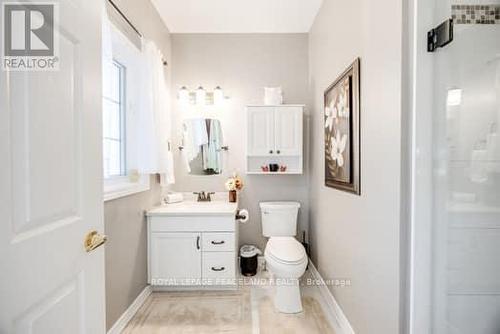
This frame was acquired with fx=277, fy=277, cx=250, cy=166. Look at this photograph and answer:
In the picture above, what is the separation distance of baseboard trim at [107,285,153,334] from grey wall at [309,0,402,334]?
157cm

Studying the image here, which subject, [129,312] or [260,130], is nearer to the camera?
[129,312]

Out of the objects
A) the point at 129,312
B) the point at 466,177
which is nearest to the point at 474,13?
the point at 466,177

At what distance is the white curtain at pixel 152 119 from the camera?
228cm

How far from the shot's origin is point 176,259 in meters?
2.44

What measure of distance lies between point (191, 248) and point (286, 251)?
838 millimetres

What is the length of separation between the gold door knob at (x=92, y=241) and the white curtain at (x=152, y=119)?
1.26 m

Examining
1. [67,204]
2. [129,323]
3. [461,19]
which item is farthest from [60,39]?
[129,323]

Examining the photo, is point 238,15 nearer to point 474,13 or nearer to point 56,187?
point 474,13

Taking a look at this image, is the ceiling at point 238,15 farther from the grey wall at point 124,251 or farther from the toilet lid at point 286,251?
the toilet lid at point 286,251

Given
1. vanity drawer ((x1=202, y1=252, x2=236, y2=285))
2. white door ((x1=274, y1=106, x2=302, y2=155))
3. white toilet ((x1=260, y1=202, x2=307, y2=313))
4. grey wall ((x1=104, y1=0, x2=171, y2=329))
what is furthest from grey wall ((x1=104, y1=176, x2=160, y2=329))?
white door ((x1=274, y1=106, x2=302, y2=155))

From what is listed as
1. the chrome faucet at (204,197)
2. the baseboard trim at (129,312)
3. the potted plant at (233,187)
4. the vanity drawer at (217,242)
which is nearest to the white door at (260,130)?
the potted plant at (233,187)

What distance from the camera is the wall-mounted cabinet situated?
295 centimetres

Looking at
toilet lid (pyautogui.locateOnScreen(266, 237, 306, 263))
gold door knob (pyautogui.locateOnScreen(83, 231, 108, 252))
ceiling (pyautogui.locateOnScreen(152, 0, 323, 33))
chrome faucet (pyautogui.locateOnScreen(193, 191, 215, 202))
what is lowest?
toilet lid (pyautogui.locateOnScreen(266, 237, 306, 263))

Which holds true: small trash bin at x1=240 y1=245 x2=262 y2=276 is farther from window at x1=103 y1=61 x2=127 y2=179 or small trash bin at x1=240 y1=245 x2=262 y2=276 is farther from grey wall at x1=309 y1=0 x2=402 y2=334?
window at x1=103 y1=61 x2=127 y2=179
